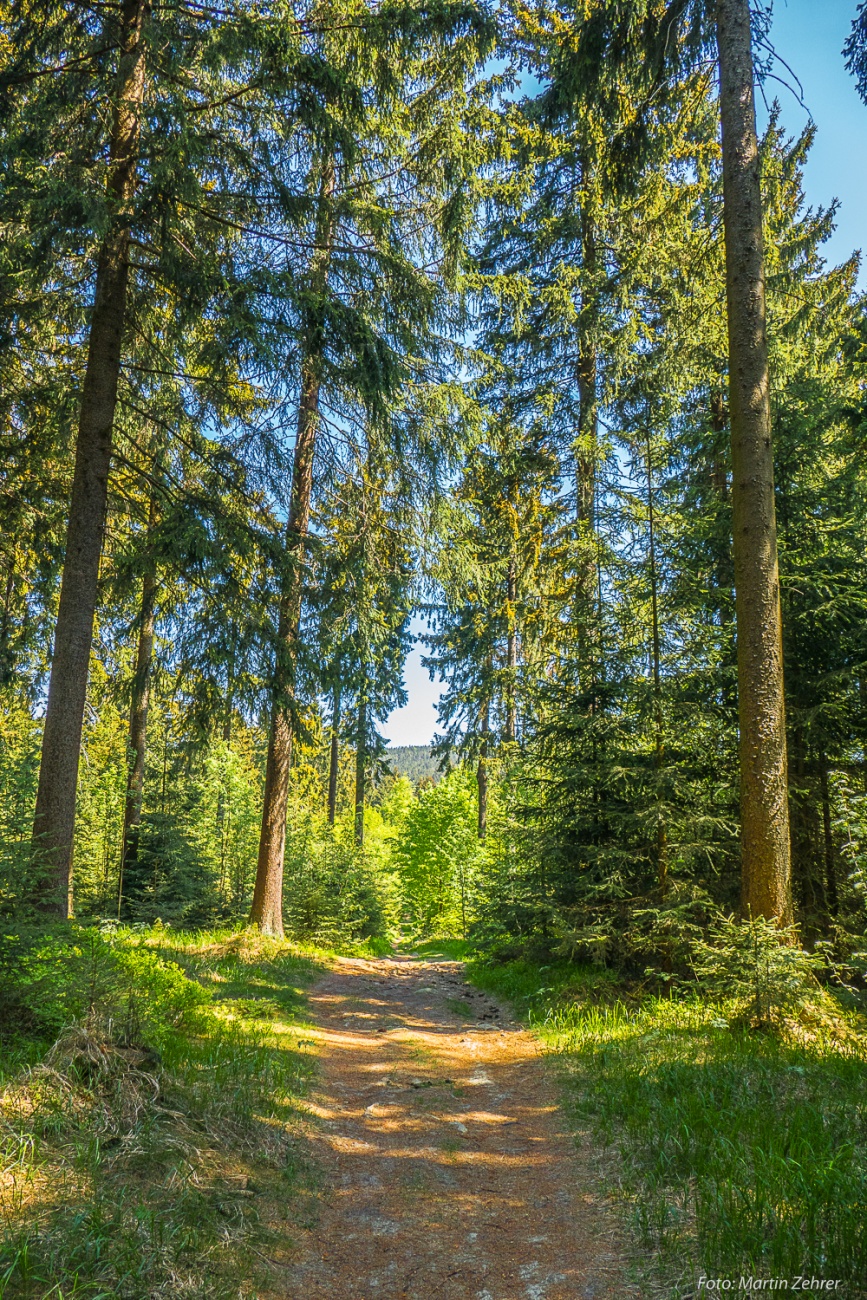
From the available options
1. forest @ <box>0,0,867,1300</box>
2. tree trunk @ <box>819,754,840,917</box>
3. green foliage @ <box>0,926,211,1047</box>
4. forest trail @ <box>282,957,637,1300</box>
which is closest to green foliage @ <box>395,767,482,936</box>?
forest @ <box>0,0,867,1300</box>

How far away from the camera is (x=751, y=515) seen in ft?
21.2

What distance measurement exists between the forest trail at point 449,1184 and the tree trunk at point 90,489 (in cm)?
326

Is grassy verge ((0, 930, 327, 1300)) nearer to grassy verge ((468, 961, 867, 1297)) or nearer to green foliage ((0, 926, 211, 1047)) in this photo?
green foliage ((0, 926, 211, 1047))

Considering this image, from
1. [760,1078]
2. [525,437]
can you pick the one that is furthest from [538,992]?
[525,437]

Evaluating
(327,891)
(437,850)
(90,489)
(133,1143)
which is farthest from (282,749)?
(437,850)

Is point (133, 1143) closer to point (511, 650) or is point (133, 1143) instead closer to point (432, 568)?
point (432, 568)

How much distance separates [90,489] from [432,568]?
6569 millimetres

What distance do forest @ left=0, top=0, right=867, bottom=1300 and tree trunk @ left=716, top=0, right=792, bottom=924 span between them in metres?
0.04

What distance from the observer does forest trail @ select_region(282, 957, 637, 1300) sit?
3.09m

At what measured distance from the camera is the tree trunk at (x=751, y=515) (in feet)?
20.0

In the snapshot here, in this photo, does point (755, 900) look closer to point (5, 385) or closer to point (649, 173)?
point (5, 385)

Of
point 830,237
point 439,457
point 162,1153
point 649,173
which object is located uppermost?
point 830,237

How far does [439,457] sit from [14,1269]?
11.1 meters

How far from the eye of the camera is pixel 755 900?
19.7 feet
